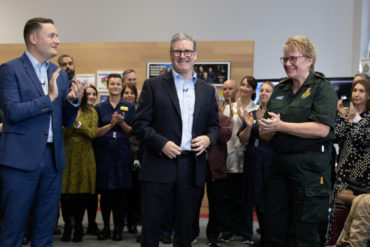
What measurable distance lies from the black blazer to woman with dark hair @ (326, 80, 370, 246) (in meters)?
1.43

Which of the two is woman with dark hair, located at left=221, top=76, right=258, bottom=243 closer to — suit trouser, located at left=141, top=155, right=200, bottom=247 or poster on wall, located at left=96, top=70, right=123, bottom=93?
suit trouser, located at left=141, top=155, right=200, bottom=247

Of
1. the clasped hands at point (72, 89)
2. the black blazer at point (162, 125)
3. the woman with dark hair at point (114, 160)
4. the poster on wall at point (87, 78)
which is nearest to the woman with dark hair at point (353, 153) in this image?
the black blazer at point (162, 125)

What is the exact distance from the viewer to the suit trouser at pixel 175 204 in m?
2.36

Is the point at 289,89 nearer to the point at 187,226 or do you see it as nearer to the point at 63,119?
the point at 187,226

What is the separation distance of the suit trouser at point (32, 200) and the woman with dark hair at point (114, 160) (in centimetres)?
149

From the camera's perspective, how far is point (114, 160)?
401 cm

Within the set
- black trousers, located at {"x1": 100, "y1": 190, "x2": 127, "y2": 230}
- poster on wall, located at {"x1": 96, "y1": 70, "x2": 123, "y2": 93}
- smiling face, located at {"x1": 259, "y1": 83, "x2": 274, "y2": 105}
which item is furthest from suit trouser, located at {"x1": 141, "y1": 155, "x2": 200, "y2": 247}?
poster on wall, located at {"x1": 96, "y1": 70, "x2": 123, "y2": 93}

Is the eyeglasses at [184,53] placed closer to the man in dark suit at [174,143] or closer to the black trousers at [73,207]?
the man in dark suit at [174,143]

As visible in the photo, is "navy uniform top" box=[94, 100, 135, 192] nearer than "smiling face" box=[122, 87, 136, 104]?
Yes

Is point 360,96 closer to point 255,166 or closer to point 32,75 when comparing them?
point 255,166

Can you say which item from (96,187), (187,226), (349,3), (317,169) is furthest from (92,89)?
(349,3)

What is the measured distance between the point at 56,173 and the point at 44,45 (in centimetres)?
77

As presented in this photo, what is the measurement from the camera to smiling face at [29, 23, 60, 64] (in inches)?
96.3

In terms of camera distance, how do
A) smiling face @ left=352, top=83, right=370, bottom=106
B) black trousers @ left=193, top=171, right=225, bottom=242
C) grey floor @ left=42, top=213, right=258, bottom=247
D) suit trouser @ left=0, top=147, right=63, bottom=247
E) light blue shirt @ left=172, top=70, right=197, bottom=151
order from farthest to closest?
1. black trousers @ left=193, top=171, right=225, bottom=242
2. grey floor @ left=42, top=213, right=258, bottom=247
3. smiling face @ left=352, top=83, right=370, bottom=106
4. light blue shirt @ left=172, top=70, right=197, bottom=151
5. suit trouser @ left=0, top=147, right=63, bottom=247
